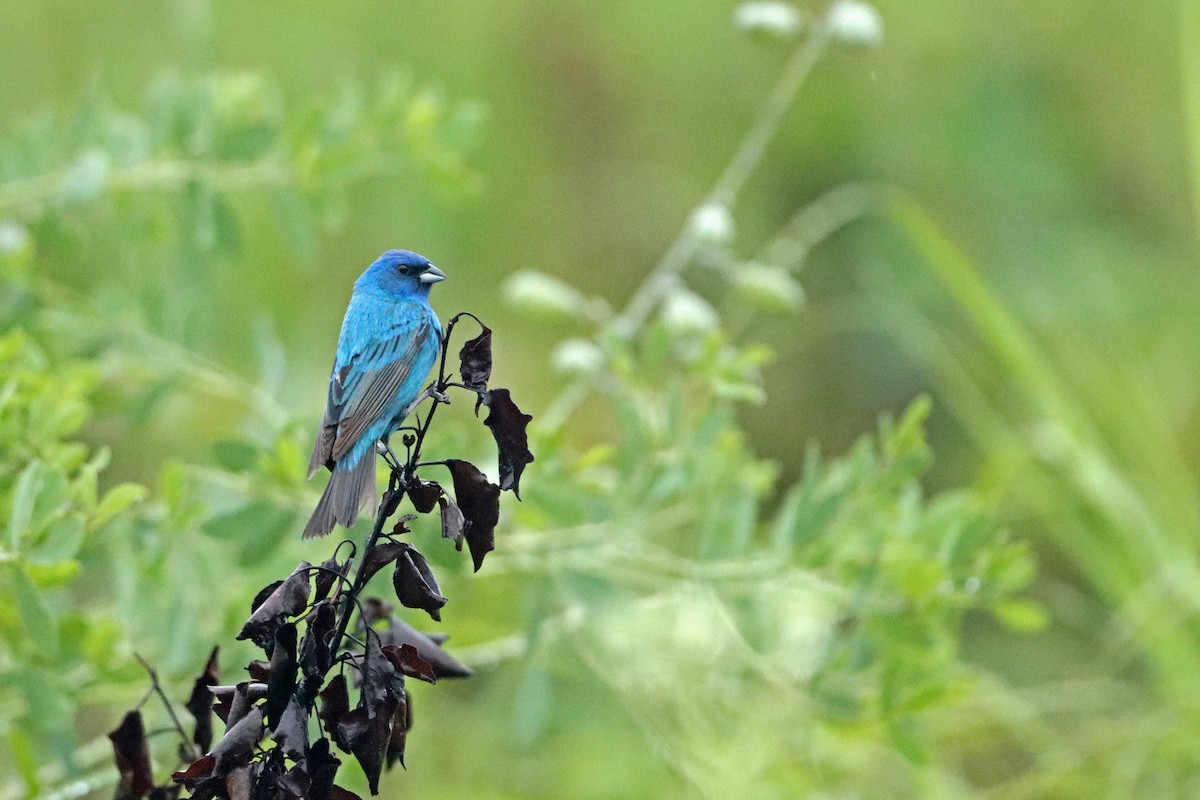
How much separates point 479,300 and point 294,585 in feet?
6.75

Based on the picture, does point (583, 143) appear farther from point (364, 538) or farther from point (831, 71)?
point (364, 538)

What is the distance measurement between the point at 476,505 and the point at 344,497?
176 mm

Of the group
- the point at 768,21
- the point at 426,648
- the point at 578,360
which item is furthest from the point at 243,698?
the point at 768,21

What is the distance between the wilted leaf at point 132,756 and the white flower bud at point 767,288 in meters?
0.85

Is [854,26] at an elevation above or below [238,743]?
above

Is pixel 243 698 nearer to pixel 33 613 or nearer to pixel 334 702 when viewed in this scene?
pixel 334 702

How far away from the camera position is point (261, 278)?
2.47 m

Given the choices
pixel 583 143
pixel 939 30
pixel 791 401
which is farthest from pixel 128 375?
pixel 939 30

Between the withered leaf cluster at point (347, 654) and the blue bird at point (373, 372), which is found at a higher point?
the blue bird at point (373, 372)

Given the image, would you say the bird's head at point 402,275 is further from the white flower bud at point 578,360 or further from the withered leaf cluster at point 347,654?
the white flower bud at point 578,360

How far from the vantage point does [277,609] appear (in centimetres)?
62

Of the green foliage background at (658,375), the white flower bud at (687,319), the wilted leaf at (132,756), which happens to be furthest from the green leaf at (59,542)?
the white flower bud at (687,319)

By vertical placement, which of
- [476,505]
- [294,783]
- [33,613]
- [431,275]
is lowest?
[294,783]

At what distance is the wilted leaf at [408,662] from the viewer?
655 millimetres
